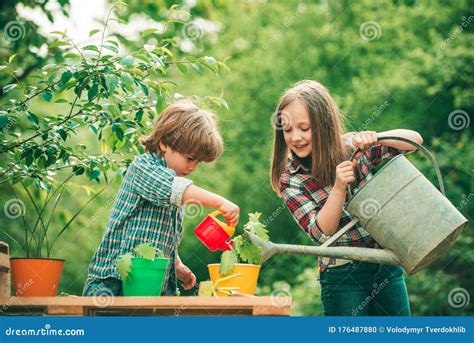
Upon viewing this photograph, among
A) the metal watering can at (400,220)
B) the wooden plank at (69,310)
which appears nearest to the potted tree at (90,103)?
the wooden plank at (69,310)

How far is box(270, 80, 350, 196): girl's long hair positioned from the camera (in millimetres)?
2344

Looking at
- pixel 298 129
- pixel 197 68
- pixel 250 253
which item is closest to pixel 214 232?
pixel 250 253

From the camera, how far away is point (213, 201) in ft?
6.59

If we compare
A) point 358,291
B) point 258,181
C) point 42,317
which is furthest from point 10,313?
point 258,181

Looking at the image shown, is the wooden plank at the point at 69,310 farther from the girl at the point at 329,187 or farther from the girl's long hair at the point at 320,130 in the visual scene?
the girl's long hair at the point at 320,130

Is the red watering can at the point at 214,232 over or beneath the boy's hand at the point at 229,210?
beneath

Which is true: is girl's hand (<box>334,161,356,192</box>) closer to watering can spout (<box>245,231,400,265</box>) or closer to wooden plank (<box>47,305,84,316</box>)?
watering can spout (<box>245,231,400,265</box>)

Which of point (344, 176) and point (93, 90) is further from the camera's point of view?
point (93, 90)

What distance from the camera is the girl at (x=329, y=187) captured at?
229 centimetres

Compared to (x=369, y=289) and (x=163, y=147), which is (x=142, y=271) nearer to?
(x=163, y=147)

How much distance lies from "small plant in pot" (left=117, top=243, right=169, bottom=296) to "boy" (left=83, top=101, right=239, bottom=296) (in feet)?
0.57

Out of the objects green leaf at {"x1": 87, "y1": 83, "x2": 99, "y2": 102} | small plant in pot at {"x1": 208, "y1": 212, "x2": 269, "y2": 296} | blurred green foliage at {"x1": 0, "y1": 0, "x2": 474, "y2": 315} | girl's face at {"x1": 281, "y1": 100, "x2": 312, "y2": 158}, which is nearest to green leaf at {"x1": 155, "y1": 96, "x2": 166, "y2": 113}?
green leaf at {"x1": 87, "y1": 83, "x2": 99, "y2": 102}

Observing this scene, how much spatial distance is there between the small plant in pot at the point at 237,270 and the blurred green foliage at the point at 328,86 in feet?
13.4

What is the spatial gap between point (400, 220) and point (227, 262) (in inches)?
19.4
